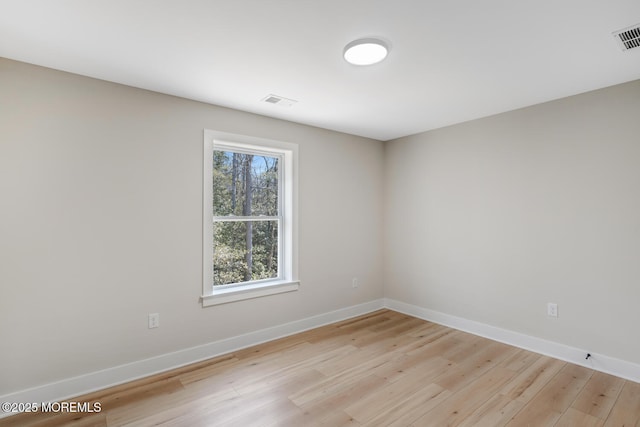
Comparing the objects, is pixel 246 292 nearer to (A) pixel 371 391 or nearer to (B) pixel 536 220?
(A) pixel 371 391

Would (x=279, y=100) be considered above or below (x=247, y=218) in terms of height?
above

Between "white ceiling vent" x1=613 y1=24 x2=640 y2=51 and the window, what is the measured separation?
277 cm

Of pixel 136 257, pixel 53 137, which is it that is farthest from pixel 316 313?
pixel 53 137

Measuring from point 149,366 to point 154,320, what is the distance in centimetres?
38

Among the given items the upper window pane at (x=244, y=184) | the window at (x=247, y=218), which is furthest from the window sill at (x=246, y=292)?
the upper window pane at (x=244, y=184)

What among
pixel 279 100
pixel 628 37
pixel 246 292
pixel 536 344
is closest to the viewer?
pixel 628 37

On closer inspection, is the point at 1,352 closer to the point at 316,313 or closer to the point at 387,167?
the point at 316,313

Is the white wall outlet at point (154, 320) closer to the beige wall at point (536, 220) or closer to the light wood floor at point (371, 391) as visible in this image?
the light wood floor at point (371, 391)

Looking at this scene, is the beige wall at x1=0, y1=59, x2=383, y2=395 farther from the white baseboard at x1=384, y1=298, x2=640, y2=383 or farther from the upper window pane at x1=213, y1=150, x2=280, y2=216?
the white baseboard at x1=384, y1=298, x2=640, y2=383

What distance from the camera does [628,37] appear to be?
1.94 metres

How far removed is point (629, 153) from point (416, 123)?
6.31ft

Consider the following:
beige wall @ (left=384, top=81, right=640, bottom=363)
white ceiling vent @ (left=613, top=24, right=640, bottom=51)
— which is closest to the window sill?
beige wall @ (left=384, top=81, right=640, bottom=363)

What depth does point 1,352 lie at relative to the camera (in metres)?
2.13

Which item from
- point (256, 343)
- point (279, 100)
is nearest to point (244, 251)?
point (256, 343)
